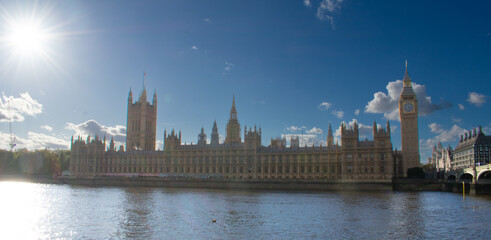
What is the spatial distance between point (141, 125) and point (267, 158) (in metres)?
70.8

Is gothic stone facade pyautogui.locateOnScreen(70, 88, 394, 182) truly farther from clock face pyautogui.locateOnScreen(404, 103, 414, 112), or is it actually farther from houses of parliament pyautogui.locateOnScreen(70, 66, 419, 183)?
clock face pyautogui.locateOnScreen(404, 103, 414, 112)

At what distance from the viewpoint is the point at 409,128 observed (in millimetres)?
124625

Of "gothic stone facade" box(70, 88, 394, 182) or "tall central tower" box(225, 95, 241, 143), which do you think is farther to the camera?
"tall central tower" box(225, 95, 241, 143)

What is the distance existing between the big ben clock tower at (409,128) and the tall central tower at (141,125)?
96221 millimetres

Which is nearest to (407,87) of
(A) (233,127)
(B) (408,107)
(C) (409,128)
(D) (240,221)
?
(B) (408,107)

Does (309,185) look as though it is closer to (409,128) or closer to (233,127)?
(409,128)

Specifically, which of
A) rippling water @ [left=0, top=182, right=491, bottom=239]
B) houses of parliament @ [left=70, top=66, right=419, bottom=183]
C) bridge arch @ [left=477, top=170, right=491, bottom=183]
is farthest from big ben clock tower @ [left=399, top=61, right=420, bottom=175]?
rippling water @ [left=0, top=182, right=491, bottom=239]

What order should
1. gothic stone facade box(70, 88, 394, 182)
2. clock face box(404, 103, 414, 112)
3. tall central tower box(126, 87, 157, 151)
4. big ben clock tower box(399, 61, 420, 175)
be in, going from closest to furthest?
gothic stone facade box(70, 88, 394, 182) → big ben clock tower box(399, 61, 420, 175) → clock face box(404, 103, 414, 112) → tall central tower box(126, 87, 157, 151)

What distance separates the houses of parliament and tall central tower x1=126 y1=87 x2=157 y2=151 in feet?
63.2

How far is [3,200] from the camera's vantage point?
6391 centimetres

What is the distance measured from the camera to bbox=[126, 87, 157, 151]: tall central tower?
16862 centimetres

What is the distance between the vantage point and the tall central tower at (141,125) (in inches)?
6639

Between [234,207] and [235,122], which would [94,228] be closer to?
[234,207]

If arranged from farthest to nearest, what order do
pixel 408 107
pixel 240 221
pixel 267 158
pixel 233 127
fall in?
pixel 233 127 → pixel 408 107 → pixel 267 158 → pixel 240 221
